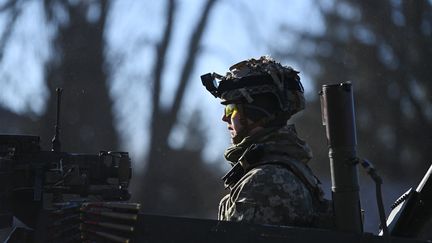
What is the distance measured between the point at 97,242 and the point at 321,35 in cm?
383

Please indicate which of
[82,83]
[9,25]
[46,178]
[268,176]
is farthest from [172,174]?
[268,176]

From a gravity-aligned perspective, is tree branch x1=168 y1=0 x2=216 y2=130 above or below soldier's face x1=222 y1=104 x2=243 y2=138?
above

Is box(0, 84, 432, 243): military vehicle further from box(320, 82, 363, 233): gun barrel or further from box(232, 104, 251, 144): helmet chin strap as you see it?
box(232, 104, 251, 144): helmet chin strap

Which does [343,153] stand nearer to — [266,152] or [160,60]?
[266,152]

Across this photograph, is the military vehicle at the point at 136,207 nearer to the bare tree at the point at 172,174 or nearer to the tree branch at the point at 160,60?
the bare tree at the point at 172,174

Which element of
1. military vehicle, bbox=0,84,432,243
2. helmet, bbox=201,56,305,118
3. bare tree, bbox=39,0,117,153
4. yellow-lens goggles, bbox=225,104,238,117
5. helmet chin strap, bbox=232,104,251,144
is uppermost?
bare tree, bbox=39,0,117,153

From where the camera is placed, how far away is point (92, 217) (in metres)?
2.11

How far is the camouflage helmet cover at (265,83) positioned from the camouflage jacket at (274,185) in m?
0.11

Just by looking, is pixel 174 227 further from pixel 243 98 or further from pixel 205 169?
pixel 205 169

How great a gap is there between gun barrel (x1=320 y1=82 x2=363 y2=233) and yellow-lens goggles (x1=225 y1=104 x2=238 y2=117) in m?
0.43

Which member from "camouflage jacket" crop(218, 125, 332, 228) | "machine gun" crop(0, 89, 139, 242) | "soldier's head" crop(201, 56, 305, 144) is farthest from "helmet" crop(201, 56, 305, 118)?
"machine gun" crop(0, 89, 139, 242)

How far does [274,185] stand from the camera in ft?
7.04

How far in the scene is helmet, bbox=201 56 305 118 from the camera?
237 cm

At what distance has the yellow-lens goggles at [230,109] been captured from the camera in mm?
2408
